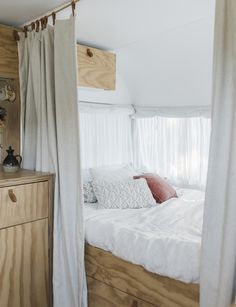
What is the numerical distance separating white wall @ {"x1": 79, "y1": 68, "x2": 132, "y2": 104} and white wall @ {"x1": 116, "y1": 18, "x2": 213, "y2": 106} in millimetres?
65

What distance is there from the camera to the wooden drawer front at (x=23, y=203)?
1781 millimetres

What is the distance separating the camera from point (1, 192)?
176cm

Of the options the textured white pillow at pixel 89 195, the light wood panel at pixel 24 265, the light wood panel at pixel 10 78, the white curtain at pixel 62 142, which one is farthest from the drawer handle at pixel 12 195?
the textured white pillow at pixel 89 195

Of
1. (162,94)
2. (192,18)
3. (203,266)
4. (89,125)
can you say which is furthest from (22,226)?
(162,94)

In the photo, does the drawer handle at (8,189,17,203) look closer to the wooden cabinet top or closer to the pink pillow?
the wooden cabinet top

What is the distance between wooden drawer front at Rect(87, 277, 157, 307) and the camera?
1792 mm

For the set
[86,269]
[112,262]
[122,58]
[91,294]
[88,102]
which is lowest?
[91,294]

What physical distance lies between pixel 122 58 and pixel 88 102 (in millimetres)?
562

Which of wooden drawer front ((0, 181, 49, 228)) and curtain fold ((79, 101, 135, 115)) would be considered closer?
wooden drawer front ((0, 181, 49, 228))

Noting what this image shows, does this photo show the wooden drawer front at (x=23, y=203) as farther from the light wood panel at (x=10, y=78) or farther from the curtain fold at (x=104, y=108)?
the curtain fold at (x=104, y=108)

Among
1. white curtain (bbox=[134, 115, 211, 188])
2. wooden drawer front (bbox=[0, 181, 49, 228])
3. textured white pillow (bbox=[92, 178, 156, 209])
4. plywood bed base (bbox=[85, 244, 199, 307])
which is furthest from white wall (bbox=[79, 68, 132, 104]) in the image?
plywood bed base (bbox=[85, 244, 199, 307])

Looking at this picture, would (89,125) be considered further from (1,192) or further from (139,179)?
(1,192)

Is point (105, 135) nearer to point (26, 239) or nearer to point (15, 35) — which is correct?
point (15, 35)

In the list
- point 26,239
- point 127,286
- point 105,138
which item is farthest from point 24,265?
point 105,138
